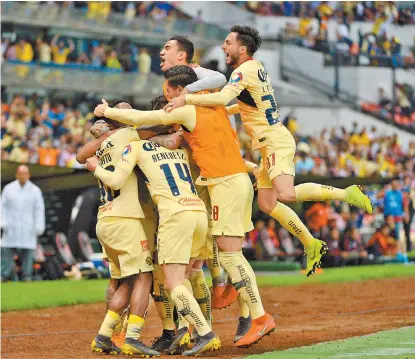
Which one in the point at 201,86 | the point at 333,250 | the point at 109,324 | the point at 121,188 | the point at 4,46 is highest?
the point at 201,86

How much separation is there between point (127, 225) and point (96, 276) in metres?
10.5

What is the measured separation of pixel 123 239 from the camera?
9734 millimetres

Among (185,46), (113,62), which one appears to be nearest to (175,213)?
(185,46)

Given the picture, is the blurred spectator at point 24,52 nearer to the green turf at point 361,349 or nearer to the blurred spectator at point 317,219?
the blurred spectator at point 317,219

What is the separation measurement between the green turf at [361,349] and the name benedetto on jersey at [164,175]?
57.4 inches

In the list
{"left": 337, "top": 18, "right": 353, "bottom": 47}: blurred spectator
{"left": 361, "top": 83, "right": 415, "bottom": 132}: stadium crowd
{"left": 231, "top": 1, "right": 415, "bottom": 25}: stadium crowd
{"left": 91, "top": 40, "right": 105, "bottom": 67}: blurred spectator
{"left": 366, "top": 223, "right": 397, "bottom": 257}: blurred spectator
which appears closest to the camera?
{"left": 366, "top": 223, "right": 397, "bottom": 257}: blurred spectator

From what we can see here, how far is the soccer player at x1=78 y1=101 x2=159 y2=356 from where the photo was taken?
973 centimetres

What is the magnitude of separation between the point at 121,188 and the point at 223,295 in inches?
60.2

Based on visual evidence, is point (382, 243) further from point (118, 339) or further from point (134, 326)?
point (134, 326)

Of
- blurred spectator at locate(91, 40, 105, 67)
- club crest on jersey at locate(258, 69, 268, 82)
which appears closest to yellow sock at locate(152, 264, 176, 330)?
club crest on jersey at locate(258, 69, 268, 82)

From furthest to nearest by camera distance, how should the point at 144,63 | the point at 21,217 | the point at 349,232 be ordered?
the point at 144,63 < the point at 349,232 < the point at 21,217

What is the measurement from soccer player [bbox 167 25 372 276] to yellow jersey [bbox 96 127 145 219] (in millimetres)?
584

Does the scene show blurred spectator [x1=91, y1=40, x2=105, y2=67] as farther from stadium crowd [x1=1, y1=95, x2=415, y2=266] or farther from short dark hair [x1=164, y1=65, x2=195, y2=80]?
short dark hair [x1=164, y1=65, x2=195, y2=80]

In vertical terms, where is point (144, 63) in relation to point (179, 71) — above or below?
below
